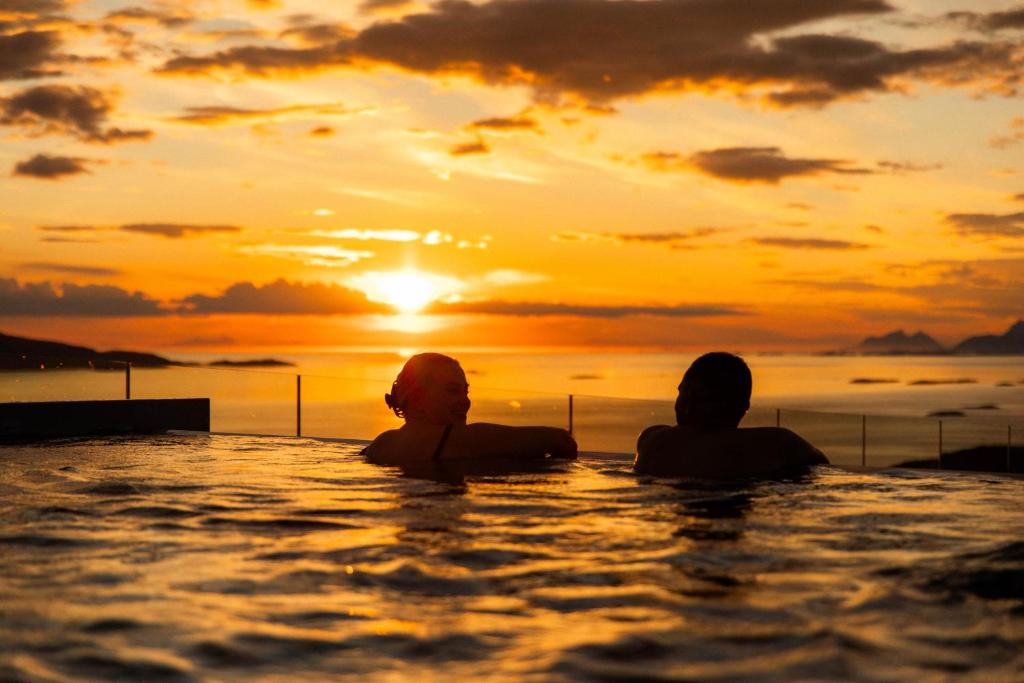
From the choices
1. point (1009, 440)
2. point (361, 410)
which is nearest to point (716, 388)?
point (361, 410)

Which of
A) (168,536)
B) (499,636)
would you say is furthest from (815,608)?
(168,536)

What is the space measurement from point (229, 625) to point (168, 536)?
1.98 m

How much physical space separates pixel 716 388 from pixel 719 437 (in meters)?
0.42

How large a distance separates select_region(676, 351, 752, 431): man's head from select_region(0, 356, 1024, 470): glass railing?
596 cm

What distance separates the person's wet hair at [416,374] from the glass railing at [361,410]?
16.2 ft

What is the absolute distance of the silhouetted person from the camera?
7.05 metres

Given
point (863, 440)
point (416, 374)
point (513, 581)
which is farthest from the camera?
point (863, 440)

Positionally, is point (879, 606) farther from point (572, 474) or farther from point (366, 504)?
point (572, 474)

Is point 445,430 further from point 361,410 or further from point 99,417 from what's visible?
point 99,417

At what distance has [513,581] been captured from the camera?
14.1 feet

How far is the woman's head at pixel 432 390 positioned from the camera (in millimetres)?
7914

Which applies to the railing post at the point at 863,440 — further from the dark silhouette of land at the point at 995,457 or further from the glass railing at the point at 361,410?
the dark silhouette of land at the point at 995,457

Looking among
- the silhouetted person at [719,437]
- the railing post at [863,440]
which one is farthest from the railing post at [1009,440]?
the silhouetted person at [719,437]

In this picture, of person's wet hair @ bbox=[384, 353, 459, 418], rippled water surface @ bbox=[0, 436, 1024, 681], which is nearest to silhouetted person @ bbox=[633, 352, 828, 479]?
rippled water surface @ bbox=[0, 436, 1024, 681]
